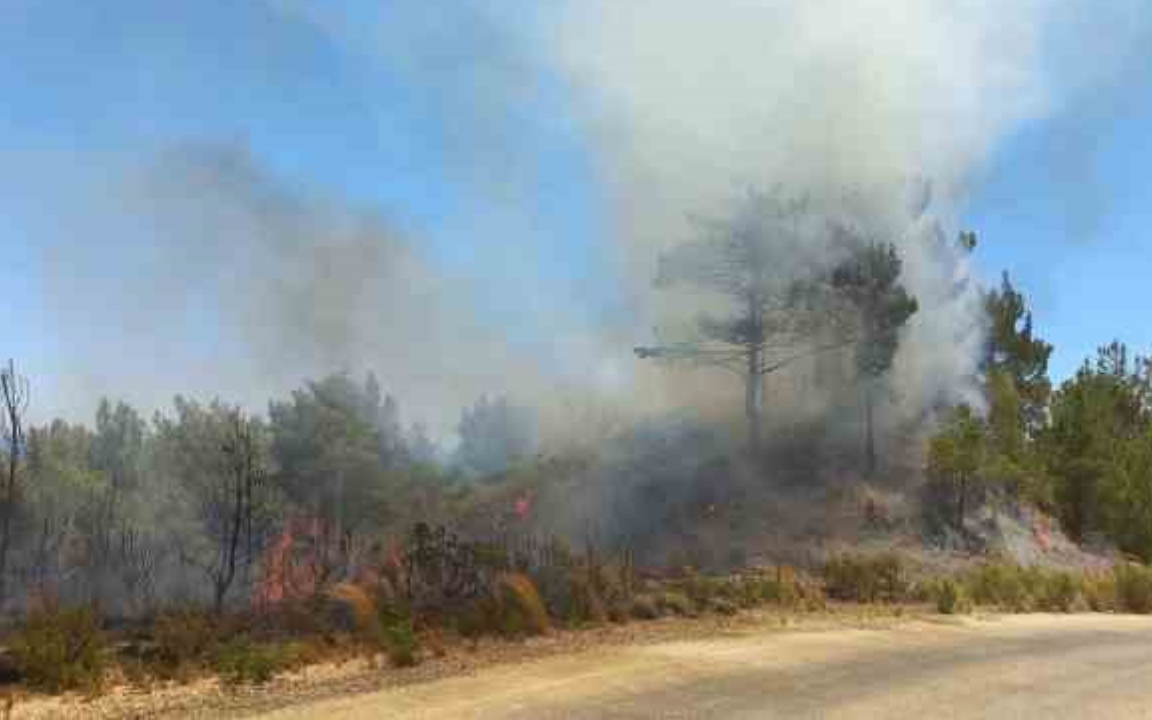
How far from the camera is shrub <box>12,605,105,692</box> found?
9.34 meters

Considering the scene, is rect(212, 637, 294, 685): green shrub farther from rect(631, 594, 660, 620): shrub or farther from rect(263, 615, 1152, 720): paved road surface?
rect(631, 594, 660, 620): shrub

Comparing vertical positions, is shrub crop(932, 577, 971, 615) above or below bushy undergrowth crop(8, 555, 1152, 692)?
below

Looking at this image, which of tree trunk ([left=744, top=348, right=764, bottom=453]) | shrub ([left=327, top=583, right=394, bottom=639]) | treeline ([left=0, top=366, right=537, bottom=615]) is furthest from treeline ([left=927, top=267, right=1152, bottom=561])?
shrub ([left=327, top=583, right=394, bottom=639])

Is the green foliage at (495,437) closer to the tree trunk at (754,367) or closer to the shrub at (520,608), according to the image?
the tree trunk at (754,367)

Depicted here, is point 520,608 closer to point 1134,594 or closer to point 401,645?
point 401,645

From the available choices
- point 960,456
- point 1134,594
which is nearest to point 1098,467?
point 960,456

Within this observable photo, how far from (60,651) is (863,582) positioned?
42.6 feet

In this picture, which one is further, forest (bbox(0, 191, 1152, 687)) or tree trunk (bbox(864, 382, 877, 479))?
tree trunk (bbox(864, 382, 877, 479))

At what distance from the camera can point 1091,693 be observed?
32.0 ft

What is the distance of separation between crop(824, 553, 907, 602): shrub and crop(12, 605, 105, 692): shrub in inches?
477

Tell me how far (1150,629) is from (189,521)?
1869cm

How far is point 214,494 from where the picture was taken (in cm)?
2295

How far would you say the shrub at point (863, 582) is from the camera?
18.3m

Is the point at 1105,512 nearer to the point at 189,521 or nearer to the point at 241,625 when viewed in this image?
the point at 189,521
